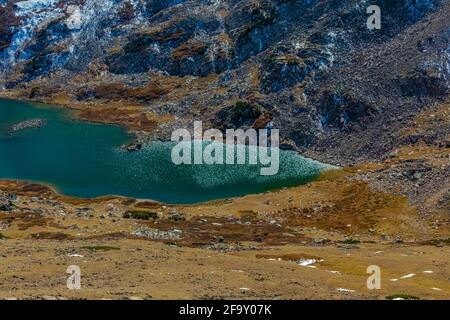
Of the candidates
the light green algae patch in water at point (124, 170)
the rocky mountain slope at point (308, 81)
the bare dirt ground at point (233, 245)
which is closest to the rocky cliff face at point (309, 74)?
the rocky mountain slope at point (308, 81)

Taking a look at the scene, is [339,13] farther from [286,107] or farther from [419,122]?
[419,122]

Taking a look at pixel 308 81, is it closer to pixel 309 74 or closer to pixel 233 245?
pixel 309 74

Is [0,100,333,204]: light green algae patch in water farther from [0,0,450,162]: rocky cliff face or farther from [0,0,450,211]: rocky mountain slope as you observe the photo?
[0,0,450,162]: rocky cliff face

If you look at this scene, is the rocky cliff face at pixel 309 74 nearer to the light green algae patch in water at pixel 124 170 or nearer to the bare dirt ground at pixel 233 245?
the light green algae patch in water at pixel 124 170

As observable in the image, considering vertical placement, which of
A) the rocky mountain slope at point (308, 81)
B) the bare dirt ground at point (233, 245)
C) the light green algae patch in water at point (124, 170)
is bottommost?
the bare dirt ground at point (233, 245)

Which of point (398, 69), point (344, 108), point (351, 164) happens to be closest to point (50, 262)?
point (351, 164)

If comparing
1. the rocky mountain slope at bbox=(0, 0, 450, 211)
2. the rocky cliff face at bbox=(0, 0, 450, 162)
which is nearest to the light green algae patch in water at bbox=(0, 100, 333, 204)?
the rocky mountain slope at bbox=(0, 0, 450, 211)

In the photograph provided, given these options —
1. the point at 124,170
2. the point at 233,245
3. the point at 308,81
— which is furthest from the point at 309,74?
the point at 233,245
